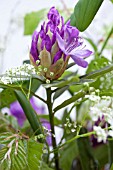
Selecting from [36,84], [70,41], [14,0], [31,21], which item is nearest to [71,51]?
[70,41]

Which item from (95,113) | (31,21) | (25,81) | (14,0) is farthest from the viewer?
(14,0)

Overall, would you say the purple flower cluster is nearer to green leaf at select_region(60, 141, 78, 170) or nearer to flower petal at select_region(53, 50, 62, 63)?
flower petal at select_region(53, 50, 62, 63)

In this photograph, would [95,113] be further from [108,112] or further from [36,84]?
[36,84]

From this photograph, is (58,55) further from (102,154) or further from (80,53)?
(102,154)

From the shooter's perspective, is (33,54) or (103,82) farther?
(103,82)

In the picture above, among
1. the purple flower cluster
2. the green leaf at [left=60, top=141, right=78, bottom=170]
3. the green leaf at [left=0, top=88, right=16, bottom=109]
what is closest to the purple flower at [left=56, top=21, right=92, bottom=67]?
the purple flower cluster
